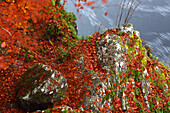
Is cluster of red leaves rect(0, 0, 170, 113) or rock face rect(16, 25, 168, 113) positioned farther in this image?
cluster of red leaves rect(0, 0, 170, 113)

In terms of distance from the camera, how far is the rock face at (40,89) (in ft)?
13.9

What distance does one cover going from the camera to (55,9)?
8.10 meters

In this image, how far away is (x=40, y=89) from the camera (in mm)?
4293

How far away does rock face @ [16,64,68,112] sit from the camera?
425 centimetres

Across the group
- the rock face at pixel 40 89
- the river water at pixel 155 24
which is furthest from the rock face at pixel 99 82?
the river water at pixel 155 24

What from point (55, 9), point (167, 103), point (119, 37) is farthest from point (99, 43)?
point (167, 103)

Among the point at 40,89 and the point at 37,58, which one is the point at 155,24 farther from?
the point at 40,89

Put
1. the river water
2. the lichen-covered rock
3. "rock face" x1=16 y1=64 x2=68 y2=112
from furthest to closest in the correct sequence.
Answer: the river water → the lichen-covered rock → "rock face" x1=16 y1=64 x2=68 y2=112

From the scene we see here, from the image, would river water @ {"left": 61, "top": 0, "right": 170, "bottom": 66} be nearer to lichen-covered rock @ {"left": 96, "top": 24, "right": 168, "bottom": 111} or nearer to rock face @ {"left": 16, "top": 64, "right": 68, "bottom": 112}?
lichen-covered rock @ {"left": 96, "top": 24, "right": 168, "bottom": 111}

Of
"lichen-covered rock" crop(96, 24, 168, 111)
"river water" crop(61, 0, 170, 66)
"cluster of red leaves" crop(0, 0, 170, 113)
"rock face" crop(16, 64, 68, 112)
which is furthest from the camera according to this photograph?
"river water" crop(61, 0, 170, 66)

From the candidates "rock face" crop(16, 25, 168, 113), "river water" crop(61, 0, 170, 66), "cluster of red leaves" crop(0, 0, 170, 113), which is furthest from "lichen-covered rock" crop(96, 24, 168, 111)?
"river water" crop(61, 0, 170, 66)

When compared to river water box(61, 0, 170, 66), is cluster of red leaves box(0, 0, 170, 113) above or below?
below

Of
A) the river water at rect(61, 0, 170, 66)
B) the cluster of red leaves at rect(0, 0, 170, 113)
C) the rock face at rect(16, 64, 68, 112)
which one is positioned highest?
the river water at rect(61, 0, 170, 66)

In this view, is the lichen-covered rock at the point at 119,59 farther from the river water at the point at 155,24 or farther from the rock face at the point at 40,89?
the river water at the point at 155,24
